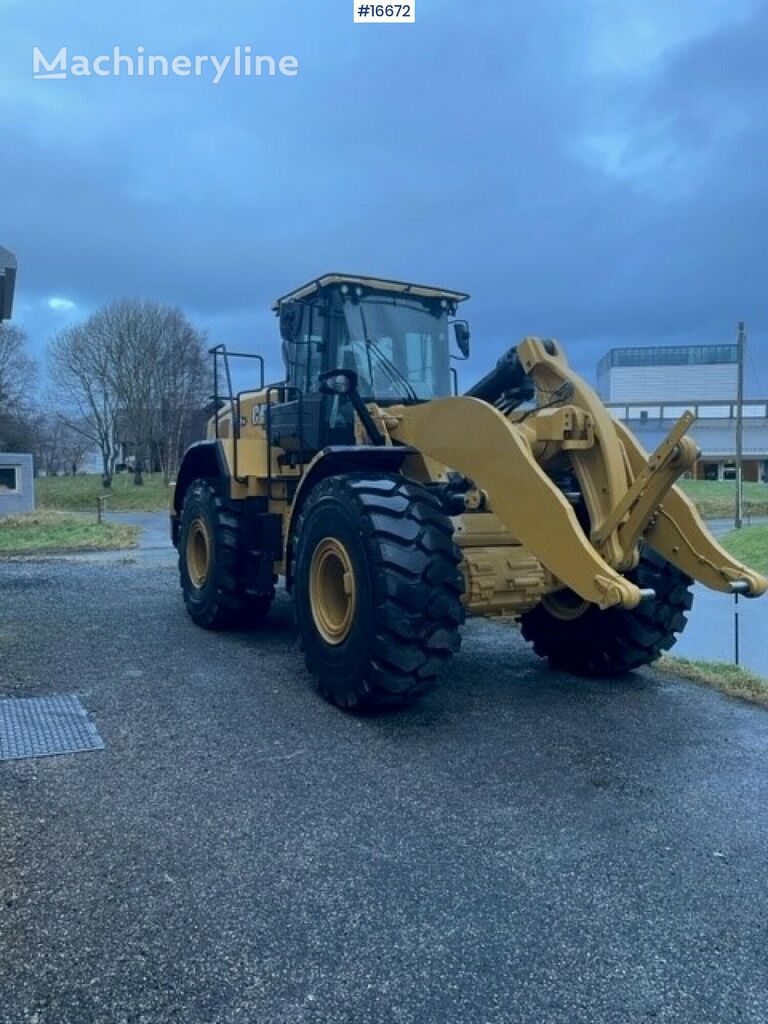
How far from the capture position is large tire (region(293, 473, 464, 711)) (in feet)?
15.8

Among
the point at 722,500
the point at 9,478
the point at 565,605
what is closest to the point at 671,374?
the point at 722,500

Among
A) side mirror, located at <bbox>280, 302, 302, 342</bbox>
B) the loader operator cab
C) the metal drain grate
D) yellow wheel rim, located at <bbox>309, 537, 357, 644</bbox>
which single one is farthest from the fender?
the metal drain grate

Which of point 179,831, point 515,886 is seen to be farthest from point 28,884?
point 515,886

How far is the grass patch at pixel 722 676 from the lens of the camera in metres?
5.76

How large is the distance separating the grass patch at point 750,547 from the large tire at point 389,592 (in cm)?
1157

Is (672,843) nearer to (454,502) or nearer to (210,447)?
(454,502)

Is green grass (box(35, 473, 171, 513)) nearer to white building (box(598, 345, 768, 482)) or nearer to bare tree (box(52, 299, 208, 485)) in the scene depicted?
bare tree (box(52, 299, 208, 485))

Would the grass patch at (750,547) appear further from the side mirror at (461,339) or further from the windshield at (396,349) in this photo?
the windshield at (396,349)

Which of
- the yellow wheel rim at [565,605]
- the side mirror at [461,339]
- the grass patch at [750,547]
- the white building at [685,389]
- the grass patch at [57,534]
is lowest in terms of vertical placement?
the grass patch at [750,547]

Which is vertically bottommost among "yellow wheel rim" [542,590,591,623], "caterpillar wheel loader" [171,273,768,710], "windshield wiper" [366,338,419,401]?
"yellow wheel rim" [542,590,591,623]

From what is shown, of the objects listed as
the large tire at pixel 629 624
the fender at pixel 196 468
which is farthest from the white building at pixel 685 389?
the large tire at pixel 629 624

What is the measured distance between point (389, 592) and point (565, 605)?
1.64m

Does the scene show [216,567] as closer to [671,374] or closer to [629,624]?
[629,624]

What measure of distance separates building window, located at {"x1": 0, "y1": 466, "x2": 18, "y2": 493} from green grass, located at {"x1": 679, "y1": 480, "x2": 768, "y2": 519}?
2033 cm
